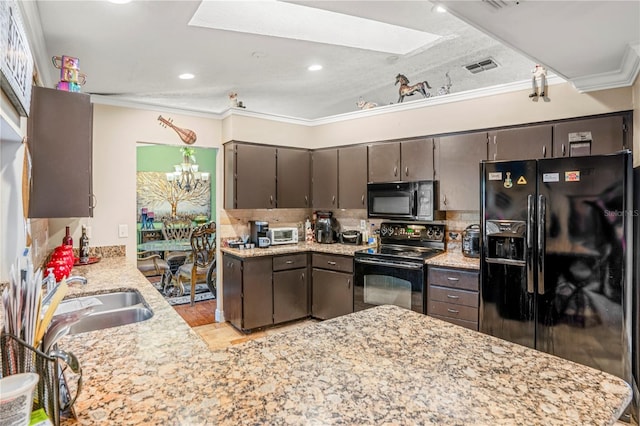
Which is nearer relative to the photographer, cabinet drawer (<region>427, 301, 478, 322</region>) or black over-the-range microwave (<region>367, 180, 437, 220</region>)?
cabinet drawer (<region>427, 301, 478, 322</region>)

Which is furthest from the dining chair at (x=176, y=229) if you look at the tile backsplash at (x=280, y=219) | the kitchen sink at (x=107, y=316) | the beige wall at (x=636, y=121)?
the beige wall at (x=636, y=121)

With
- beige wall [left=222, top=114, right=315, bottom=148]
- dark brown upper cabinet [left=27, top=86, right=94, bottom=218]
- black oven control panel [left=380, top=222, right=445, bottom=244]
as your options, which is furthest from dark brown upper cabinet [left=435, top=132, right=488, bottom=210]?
dark brown upper cabinet [left=27, top=86, right=94, bottom=218]

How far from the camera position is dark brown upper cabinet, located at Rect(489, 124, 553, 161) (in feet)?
9.70

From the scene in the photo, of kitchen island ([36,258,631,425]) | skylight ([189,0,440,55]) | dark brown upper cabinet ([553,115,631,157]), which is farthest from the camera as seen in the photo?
dark brown upper cabinet ([553,115,631,157])

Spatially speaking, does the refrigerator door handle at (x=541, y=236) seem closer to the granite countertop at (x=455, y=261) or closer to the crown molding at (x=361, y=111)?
the granite countertop at (x=455, y=261)

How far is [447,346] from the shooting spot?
1.28m

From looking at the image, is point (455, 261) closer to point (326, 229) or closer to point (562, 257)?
point (562, 257)

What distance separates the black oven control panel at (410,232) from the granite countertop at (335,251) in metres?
0.19

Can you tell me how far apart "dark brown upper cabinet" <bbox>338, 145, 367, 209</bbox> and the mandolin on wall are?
1673 mm

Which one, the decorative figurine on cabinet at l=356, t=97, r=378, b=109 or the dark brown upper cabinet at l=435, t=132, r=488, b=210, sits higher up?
the decorative figurine on cabinet at l=356, t=97, r=378, b=109

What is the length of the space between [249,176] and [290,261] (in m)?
1.06

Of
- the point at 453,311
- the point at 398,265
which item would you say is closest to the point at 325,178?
the point at 398,265

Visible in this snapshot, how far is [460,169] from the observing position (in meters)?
3.37

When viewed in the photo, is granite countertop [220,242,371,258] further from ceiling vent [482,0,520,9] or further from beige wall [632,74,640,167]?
ceiling vent [482,0,520,9]
